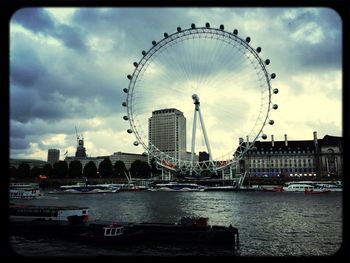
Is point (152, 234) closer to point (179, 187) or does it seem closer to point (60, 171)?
point (179, 187)

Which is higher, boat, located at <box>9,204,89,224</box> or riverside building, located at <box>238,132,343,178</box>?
riverside building, located at <box>238,132,343,178</box>

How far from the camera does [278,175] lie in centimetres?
9400

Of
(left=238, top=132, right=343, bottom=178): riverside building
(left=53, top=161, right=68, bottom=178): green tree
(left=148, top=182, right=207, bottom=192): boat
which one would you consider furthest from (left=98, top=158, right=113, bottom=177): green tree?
(left=238, top=132, right=343, bottom=178): riverside building

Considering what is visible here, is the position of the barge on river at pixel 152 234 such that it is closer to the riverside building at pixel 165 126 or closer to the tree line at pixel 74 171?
the riverside building at pixel 165 126

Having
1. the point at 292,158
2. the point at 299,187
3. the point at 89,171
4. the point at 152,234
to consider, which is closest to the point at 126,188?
the point at 89,171

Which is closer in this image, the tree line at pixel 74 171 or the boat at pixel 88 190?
the boat at pixel 88 190

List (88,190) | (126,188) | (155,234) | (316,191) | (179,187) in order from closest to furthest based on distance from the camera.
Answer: (155,234) → (316,191) → (88,190) → (179,187) → (126,188)

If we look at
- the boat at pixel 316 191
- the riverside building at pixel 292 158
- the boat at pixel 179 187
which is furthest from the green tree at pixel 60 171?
the boat at pixel 316 191

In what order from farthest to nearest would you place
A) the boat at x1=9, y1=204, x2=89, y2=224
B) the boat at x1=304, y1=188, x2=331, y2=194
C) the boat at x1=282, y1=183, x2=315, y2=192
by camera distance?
the boat at x1=282, y1=183, x2=315, y2=192 → the boat at x1=304, y1=188, x2=331, y2=194 → the boat at x1=9, y1=204, x2=89, y2=224

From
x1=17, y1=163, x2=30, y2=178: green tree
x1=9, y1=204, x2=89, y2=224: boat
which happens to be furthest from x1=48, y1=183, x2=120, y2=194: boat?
x1=9, y1=204, x2=89, y2=224: boat

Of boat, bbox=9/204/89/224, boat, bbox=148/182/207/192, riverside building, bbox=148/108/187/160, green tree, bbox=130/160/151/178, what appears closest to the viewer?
boat, bbox=9/204/89/224

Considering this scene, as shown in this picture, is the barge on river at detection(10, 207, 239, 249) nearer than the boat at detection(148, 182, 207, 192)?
Yes

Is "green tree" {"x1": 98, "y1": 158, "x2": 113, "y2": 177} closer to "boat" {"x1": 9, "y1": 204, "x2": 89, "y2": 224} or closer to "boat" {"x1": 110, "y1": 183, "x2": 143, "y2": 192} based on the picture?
"boat" {"x1": 110, "y1": 183, "x2": 143, "y2": 192}

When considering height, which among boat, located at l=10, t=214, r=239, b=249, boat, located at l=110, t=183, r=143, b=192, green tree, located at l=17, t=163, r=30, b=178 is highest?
green tree, located at l=17, t=163, r=30, b=178
